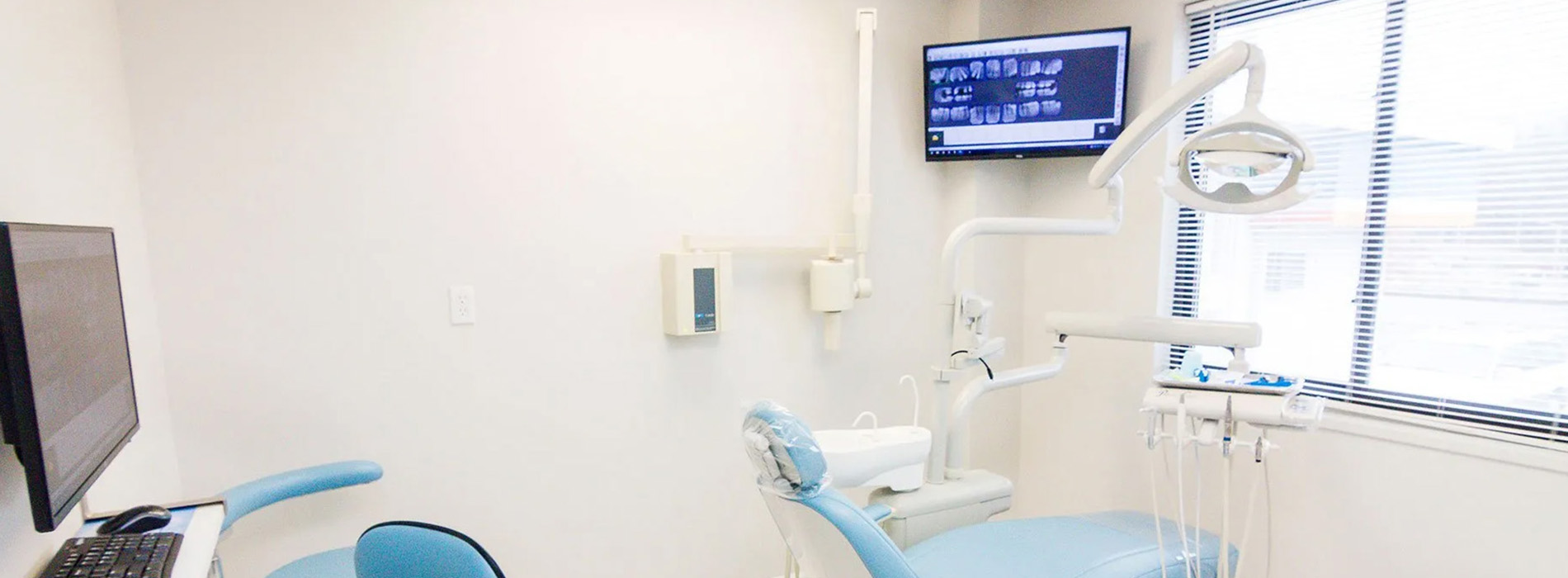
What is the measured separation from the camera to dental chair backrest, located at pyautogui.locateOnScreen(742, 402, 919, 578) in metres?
1.38

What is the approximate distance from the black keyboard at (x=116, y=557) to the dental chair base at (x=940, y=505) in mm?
1540

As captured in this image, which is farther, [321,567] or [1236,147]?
[321,567]

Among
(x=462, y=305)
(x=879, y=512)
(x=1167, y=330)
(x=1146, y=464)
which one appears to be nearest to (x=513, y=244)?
(x=462, y=305)

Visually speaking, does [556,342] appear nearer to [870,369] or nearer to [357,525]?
[357,525]

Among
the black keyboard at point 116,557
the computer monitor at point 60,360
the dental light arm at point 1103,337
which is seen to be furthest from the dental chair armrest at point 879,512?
the computer monitor at point 60,360

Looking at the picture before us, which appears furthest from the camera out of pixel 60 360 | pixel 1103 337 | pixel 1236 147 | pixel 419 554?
pixel 1103 337

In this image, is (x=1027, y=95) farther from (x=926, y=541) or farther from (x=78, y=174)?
(x=78, y=174)

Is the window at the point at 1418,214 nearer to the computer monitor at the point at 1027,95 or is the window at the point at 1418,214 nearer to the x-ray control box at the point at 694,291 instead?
the computer monitor at the point at 1027,95

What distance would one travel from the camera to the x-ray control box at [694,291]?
7.42 ft

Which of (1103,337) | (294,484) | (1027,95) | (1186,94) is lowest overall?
(294,484)

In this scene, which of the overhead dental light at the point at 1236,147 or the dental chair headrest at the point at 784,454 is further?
the overhead dental light at the point at 1236,147

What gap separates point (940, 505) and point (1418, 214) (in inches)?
59.0

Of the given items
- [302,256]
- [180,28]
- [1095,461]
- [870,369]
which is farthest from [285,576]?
[1095,461]

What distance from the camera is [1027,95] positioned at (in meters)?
2.55
